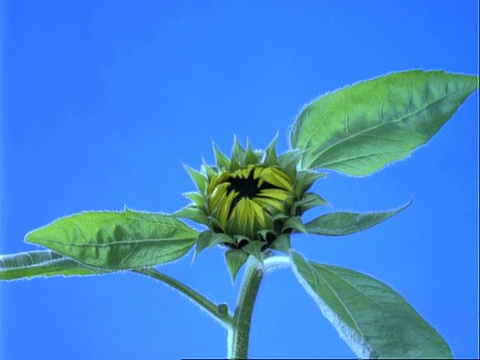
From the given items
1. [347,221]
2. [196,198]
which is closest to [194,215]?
[196,198]

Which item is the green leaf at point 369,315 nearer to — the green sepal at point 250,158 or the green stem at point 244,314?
the green stem at point 244,314

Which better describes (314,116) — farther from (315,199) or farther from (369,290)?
(369,290)

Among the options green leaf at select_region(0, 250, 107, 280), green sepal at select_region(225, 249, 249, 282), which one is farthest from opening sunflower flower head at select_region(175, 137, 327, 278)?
green leaf at select_region(0, 250, 107, 280)

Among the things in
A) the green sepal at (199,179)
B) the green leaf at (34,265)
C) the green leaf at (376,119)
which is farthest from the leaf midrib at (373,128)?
the green leaf at (34,265)

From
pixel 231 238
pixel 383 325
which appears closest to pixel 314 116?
pixel 231 238

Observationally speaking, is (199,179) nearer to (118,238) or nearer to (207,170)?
(207,170)

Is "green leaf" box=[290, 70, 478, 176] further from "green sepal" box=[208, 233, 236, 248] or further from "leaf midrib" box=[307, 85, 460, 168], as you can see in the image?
"green sepal" box=[208, 233, 236, 248]

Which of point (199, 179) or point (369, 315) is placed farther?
point (199, 179)
